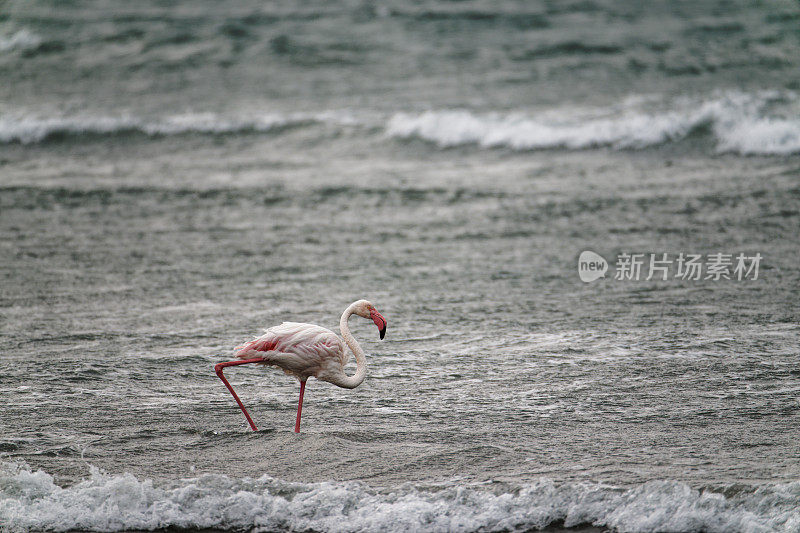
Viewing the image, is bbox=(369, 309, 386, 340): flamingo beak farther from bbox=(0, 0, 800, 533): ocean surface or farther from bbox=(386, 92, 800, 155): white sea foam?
bbox=(386, 92, 800, 155): white sea foam

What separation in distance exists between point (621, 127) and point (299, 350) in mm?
9311

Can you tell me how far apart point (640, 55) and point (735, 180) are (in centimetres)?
679

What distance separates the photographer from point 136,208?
33.3ft

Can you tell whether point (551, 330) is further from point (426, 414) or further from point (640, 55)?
point (640, 55)

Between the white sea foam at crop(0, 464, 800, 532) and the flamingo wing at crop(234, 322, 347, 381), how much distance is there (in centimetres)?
69

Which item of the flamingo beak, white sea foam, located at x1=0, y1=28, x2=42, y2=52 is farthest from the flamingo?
white sea foam, located at x1=0, y1=28, x2=42, y2=52

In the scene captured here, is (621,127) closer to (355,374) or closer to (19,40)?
(355,374)

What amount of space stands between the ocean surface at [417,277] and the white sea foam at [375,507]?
0.05 feet

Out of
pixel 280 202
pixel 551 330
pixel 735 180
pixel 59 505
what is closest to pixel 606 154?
pixel 735 180

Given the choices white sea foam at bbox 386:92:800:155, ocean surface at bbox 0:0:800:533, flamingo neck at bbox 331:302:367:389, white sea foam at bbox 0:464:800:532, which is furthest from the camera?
white sea foam at bbox 386:92:800:155

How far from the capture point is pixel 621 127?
1288cm

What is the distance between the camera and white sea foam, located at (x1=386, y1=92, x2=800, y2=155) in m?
12.2

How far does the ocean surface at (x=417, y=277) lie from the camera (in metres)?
4.40

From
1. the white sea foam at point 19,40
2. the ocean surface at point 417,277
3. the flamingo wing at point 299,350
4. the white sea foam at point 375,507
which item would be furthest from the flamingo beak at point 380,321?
the white sea foam at point 19,40
